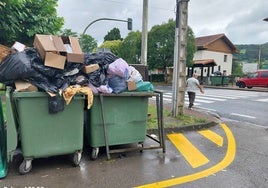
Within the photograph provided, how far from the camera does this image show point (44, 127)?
376cm

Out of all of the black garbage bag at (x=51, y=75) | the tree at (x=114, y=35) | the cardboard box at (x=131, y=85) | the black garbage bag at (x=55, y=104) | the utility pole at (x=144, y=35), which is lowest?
the black garbage bag at (x=55, y=104)

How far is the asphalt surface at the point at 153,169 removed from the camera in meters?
3.50

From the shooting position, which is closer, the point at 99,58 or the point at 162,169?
the point at 162,169

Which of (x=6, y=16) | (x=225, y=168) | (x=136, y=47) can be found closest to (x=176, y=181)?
(x=225, y=168)

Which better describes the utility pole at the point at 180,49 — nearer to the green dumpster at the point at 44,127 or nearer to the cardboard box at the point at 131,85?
A: the cardboard box at the point at 131,85

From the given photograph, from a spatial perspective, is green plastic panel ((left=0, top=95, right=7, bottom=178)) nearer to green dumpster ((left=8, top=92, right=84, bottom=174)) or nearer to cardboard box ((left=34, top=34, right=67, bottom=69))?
green dumpster ((left=8, top=92, right=84, bottom=174))

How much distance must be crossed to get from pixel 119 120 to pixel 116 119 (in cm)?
6

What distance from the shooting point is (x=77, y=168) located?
393 centimetres

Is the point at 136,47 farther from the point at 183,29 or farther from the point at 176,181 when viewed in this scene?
the point at 176,181

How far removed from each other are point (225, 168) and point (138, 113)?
1677mm

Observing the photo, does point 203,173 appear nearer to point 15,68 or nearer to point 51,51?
point 51,51

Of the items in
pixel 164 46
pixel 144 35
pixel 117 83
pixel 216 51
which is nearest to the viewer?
pixel 117 83

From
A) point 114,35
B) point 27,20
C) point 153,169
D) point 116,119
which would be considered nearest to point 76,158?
point 116,119

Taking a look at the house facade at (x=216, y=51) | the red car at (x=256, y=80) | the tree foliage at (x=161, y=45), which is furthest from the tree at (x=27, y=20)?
the house facade at (x=216, y=51)
